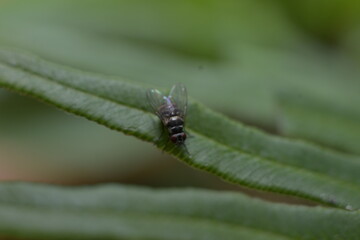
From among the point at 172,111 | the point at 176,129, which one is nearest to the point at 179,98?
the point at 172,111

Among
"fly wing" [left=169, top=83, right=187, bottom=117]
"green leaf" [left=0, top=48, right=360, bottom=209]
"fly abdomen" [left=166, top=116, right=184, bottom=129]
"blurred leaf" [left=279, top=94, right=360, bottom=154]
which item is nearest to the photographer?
"green leaf" [left=0, top=48, right=360, bottom=209]

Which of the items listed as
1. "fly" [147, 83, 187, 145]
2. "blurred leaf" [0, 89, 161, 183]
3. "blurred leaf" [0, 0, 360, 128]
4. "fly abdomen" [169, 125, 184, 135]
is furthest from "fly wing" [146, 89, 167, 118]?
"blurred leaf" [0, 89, 161, 183]

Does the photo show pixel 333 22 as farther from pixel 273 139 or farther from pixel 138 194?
pixel 138 194

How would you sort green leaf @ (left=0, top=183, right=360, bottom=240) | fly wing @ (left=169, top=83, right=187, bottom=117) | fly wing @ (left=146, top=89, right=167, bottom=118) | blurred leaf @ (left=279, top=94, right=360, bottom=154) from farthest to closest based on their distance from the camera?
blurred leaf @ (left=279, top=94, right=360, bottom=154) → fly wing @ (left=169, top=83, right=187, bottom=117) → fly wing @ (left=146, top=89, right=167, bottom=118) → green leaf @ (left=0, top=183, right=360, bottom=240)

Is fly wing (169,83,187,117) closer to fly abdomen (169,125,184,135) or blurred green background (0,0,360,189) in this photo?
fly abdomen (169,125,184,135)

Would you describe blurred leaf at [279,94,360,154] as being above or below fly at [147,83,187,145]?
below

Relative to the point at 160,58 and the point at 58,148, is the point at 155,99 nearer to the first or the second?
the point at 160,58
